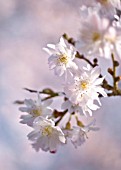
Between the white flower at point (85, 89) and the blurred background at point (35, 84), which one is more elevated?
the blurred background at point (35, 84)

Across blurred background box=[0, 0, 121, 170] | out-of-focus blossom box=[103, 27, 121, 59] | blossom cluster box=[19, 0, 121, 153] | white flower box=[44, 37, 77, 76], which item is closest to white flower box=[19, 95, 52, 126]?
Result: blossom cluster box=[19, 0, 121, 153]

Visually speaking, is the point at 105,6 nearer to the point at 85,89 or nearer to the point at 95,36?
the point at 95,36

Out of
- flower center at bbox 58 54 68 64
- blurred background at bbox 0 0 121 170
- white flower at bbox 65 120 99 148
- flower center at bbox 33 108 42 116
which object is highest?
blurred background at bbox 0 0 121 170

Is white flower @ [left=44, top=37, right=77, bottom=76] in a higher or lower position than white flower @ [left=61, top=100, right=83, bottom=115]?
higher

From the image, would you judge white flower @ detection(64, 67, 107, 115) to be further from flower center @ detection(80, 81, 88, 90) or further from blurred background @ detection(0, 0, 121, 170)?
blurred background @ detection(0, 0, 121, 170)

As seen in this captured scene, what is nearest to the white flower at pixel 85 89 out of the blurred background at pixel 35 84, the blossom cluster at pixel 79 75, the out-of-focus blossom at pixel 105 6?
the blossom cluster at pixel 79 75

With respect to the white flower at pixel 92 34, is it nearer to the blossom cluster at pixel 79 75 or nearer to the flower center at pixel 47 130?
the blossom cluster at pixel 79 75
